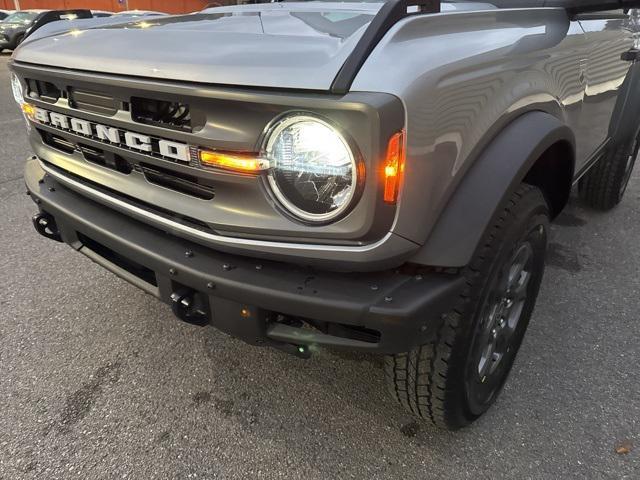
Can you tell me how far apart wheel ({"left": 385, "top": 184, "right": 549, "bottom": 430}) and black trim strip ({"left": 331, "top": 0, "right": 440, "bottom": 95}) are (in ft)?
2.15

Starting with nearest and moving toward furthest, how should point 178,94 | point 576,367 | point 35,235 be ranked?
1. point 178,94
2. point 576,367
3. point 35,235

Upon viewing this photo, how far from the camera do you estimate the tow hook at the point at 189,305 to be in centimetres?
165

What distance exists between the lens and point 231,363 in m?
2.45

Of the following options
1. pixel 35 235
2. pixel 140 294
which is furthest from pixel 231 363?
pixel 35 235

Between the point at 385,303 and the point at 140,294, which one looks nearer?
the point at 385,303

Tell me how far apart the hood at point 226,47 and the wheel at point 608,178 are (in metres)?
2.71

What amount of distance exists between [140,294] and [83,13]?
1.80 metres

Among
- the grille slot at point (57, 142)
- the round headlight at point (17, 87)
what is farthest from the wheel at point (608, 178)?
the round headlight at point (17, 87)

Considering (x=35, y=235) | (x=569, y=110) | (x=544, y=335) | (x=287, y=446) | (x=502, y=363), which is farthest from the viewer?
(x=35, y=235)

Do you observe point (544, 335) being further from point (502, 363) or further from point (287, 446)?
point (287, 446)

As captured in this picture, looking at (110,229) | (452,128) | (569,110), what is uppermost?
(452,128)

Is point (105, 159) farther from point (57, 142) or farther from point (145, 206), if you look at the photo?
point (57, 142)

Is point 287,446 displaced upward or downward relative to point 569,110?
downward

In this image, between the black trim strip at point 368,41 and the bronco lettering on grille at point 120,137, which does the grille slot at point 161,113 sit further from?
the black trim strip at point 368,41
